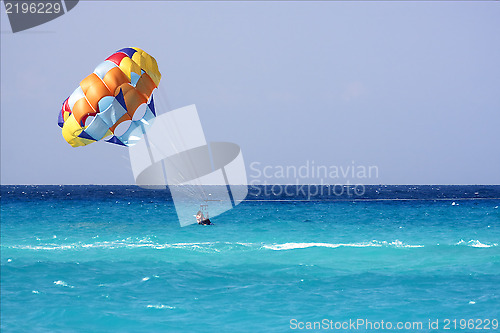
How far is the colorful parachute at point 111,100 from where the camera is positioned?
45.6 ft

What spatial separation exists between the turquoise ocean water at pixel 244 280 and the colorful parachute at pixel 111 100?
408cm

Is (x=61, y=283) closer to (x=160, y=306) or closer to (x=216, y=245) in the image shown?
(x=160, y=306)

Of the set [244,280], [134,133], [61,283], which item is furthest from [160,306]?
[134,133]

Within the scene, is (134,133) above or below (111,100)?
below

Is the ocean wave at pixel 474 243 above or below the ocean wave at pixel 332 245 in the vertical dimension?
below

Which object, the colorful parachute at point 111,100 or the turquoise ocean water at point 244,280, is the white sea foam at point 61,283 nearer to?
the turquoise ocean water at point 244,280

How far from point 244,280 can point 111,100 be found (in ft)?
19.9

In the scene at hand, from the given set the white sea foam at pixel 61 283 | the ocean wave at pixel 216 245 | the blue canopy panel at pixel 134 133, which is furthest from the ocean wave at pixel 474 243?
the white sea foam at pixel 61 283

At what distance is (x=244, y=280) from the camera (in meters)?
15.1

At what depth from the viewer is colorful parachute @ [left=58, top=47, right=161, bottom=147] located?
13.9 meters

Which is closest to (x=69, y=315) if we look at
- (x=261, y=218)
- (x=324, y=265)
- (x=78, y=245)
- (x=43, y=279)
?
(x=43, y=279)

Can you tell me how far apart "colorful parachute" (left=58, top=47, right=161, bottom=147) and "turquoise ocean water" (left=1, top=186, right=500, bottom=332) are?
4.08 metres

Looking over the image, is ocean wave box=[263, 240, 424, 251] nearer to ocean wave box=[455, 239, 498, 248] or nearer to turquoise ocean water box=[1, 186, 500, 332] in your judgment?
turquoise ocean water box=[1, 186, 500, 332]

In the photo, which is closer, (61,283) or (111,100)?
(111,100)
